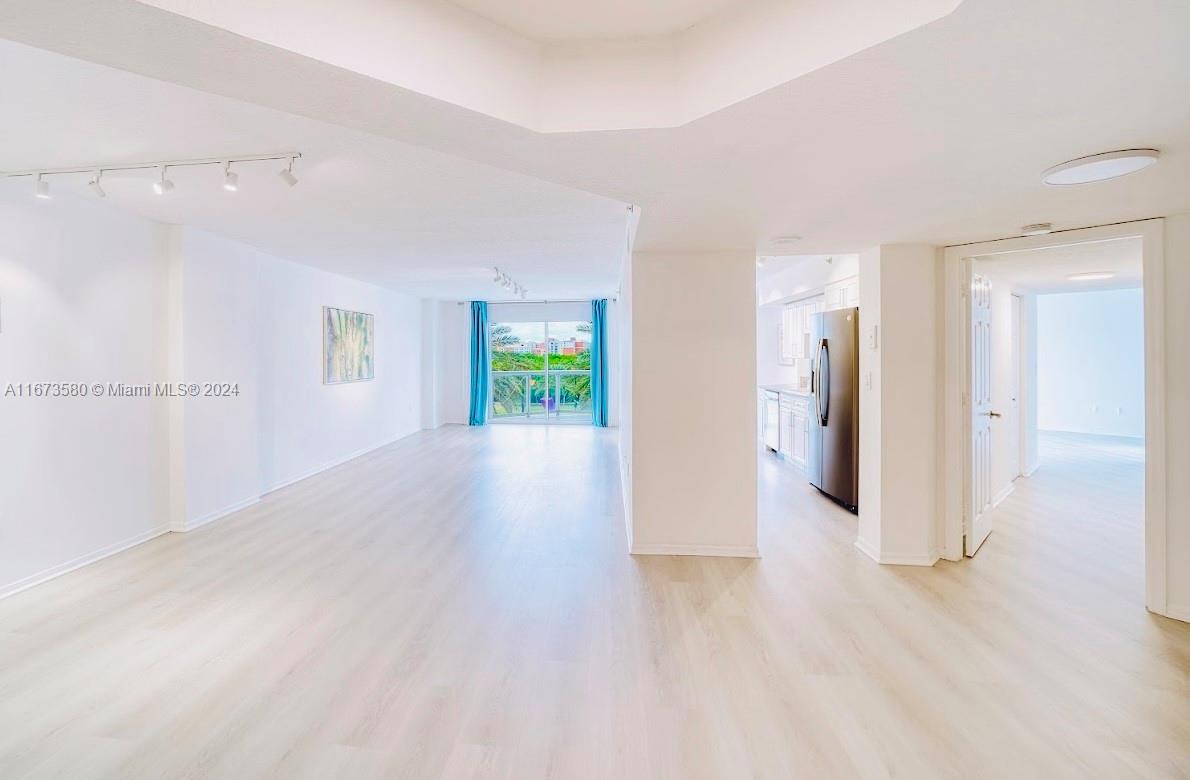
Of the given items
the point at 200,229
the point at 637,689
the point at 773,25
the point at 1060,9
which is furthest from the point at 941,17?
the point at 200,229

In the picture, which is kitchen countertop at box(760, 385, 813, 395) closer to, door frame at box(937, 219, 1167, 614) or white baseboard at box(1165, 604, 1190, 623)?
door frame at box(937, 219, 1167, 614)

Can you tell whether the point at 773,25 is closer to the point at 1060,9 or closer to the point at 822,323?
the point at 1060,9

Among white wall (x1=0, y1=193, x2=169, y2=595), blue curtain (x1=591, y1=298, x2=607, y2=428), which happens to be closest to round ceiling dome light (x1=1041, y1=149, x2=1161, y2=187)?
white wall (x1=0, y1=193, x2=169, y2=595)

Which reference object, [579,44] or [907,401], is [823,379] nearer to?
[907,401]

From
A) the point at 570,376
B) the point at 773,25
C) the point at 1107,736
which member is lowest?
the point at 1107,736

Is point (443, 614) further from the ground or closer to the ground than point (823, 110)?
closer to the ground

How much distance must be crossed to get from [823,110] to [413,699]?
262 centimetres

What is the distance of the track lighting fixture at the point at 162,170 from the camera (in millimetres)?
2656

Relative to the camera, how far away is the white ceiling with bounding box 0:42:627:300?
6.97ft

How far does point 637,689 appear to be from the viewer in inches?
87.6

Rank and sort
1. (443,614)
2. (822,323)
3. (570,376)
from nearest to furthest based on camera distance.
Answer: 1. (443,614)
2. (822,323)
3. (570,376)

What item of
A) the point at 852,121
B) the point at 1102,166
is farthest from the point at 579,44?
the point at 1102,166

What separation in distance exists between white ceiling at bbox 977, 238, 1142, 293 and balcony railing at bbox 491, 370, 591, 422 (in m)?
7.15

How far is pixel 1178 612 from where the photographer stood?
111 inches
